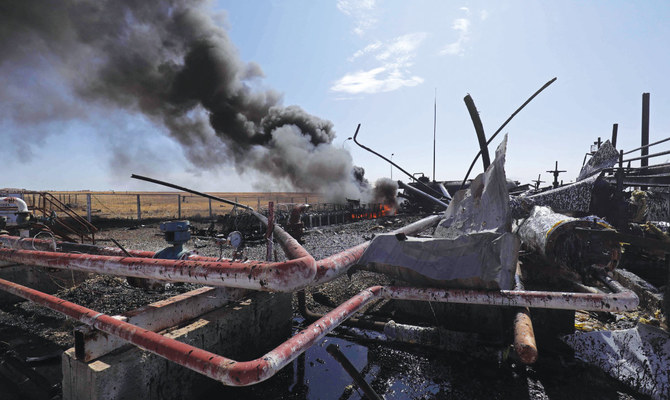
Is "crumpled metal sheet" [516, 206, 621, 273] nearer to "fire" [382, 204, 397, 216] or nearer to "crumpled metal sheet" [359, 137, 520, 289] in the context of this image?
"crumpled metal sheet" [359, 137, 520, 289]

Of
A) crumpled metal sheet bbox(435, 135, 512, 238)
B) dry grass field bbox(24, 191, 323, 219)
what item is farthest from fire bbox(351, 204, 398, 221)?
crumpled metal sheet bbox(435, 135, 512, 238)

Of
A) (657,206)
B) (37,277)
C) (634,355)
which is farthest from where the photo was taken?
(657,206)

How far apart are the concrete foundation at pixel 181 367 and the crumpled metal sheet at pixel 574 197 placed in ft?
20.6

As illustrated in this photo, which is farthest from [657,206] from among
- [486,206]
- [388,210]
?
[388,210]

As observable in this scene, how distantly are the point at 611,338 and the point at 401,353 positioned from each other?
224 centimetres

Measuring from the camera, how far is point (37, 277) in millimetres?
5805

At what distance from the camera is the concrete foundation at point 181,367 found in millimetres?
2385

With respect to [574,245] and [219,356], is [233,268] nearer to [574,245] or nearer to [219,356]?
[219,356]

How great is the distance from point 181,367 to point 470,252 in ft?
9.70

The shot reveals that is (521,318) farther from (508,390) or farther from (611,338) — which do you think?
(611,338)

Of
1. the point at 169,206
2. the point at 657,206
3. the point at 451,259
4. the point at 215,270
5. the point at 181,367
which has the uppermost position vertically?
the point at 657,206

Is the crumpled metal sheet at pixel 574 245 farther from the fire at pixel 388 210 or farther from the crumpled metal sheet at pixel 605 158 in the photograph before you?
the fire at pixel 388 210

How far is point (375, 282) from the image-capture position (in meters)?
6.16

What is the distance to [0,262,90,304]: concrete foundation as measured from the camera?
218 inches
